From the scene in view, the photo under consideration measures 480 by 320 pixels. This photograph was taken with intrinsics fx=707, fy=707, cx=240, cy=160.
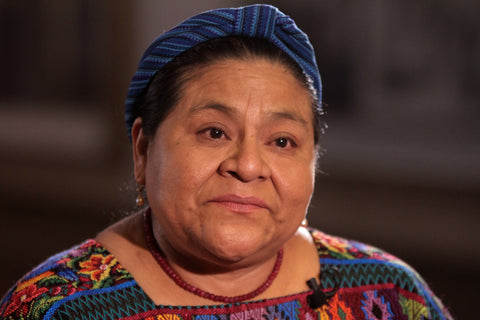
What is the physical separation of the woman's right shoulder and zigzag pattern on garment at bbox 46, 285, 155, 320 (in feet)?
0.06

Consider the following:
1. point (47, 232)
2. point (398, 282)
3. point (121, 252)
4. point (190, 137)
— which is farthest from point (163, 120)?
point (47, 232)

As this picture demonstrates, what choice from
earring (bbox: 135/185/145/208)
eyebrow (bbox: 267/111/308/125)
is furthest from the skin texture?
earring (bbox: 135/185/145/208)

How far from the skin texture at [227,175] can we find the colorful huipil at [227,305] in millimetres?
49

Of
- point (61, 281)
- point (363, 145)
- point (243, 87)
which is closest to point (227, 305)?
point (61, 281)

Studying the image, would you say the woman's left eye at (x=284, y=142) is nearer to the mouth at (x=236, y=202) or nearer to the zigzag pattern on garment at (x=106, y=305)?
the mouth at (x=236, y=202)

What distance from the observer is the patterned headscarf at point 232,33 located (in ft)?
5.09

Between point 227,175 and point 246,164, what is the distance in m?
0.05

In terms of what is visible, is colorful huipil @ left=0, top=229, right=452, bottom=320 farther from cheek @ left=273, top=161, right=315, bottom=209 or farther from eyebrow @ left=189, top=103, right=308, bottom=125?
eyebrow @ left=189, top=103, right=308, bottom=125

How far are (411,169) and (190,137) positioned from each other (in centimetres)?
329

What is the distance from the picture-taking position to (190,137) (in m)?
1.51

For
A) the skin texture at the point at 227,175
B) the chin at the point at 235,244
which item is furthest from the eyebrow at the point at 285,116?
the chin at the point at 235,244

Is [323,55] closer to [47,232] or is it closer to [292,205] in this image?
[47,232]

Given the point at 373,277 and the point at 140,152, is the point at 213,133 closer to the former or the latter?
the point at 140,152

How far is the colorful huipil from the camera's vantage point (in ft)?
4.82
